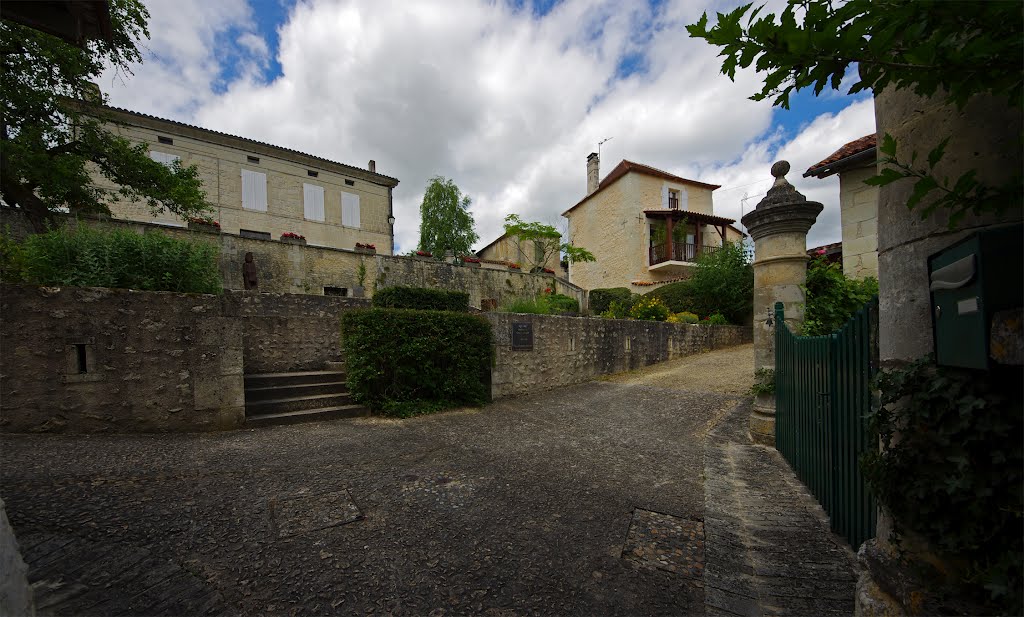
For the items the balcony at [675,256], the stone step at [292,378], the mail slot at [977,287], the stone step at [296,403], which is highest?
the balcony at [675,256]

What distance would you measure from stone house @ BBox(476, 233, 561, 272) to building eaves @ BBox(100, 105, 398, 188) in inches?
360

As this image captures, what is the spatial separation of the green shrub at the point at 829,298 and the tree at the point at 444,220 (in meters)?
24.2

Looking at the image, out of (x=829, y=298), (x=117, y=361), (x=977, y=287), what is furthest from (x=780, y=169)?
(x=117, y=361)

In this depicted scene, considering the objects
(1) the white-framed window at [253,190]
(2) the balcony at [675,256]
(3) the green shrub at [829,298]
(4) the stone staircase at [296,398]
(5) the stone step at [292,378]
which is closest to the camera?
(3) the green shrub at [829,298]

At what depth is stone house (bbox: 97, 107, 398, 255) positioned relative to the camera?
16.5m

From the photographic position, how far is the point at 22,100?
7.99m

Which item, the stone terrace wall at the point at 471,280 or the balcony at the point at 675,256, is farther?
the balcony at the point at 675,256

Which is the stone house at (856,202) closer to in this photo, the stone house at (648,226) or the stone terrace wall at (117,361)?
the stone terrace wall at (117,361)

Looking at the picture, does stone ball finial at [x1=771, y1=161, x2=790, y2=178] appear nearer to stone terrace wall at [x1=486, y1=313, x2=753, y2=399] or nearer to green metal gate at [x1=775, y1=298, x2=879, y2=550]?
green metal gate at [x1=775, y1=298, x2=879, y2=550]

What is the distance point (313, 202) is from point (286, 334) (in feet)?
50.3

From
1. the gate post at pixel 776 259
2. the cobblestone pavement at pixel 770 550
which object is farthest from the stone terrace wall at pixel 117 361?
the gate post at pixel 776 259

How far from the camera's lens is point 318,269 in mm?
13555

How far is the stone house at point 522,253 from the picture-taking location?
26.2 m

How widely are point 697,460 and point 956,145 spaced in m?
3.85
